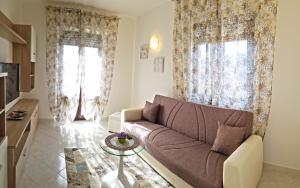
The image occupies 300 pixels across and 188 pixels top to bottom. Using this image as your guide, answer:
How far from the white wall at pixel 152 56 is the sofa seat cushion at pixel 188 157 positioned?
1523mm

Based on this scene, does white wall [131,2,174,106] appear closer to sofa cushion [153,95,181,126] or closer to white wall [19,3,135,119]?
white wall [19,3,135,119]

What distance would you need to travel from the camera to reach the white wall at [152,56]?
14.4 feet

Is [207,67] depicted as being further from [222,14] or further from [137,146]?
[137,146]

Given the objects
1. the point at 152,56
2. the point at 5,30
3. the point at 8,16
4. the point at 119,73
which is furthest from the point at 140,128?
the point at 8,16

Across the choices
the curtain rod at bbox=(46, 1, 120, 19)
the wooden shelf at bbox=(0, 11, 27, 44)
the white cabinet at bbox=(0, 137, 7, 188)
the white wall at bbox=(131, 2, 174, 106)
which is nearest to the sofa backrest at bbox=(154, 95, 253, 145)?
the white wall at bbox=(131, 2, 174, 106)

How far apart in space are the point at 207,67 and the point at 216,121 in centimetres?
99

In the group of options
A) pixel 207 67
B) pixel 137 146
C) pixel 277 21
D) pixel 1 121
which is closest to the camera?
pixel 1 121

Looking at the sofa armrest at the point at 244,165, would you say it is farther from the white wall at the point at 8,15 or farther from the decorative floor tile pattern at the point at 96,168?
the white wall at the point at 8,15

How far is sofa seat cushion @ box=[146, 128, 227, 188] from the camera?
2.04m

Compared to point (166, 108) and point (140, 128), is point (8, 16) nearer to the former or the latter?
point (140, 128)

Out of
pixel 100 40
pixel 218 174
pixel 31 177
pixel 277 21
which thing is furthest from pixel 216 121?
pixel 100 40

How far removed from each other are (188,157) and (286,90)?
1.57 meters

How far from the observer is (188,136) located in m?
3.17

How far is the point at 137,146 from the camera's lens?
2.56 metres
